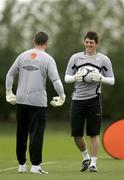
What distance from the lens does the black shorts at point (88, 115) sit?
1101cm

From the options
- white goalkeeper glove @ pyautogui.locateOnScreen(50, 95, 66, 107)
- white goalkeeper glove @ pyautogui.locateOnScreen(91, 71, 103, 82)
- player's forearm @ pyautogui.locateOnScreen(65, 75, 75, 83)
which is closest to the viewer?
white goalkeeper glove @ pyautogui.locateOnScreen(50, 95, 66, 107)

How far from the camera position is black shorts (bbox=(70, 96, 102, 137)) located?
11008mm

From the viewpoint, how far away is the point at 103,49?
61.5 metres

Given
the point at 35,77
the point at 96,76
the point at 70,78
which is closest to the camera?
the point at 35,77

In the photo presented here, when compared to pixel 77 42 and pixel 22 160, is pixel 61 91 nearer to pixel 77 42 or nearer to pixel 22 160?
pixel 22 160

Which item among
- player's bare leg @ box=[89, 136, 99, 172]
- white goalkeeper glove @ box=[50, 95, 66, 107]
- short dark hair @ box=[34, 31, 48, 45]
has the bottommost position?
player's bare leg @ box=[89, 136, 99, 172]

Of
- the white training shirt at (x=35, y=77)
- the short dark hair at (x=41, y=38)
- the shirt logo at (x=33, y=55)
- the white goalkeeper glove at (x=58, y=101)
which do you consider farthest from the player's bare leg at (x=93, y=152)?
A: the short dark hair at (x=41, y=38)

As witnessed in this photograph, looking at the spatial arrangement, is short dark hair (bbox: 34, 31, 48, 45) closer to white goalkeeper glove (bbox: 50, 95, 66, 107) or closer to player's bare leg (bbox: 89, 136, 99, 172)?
white goalkeeper glove (bbox: 50, 95, 66, 107)

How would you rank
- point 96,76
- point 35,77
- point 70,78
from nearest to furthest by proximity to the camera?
point 35,77
point 96,76
point 70,78

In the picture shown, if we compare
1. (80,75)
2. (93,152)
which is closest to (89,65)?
(80,75)

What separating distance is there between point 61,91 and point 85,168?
4.16 ft

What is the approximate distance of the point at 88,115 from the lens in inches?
435

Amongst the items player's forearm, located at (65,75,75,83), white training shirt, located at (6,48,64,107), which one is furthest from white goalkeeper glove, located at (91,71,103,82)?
white training shirt, located at (6,48,64,107)

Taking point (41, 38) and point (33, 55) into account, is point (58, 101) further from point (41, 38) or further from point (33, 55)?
point (41, 38)
